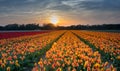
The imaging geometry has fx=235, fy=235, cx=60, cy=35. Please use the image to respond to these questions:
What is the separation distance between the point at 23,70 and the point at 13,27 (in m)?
82.1

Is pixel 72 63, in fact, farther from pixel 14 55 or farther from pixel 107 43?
pixel 107 43

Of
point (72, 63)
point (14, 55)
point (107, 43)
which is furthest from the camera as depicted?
point (107, 43)

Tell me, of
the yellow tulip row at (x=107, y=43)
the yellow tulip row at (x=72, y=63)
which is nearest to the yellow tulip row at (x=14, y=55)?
the yellow tulip row at (x=72, y=63)

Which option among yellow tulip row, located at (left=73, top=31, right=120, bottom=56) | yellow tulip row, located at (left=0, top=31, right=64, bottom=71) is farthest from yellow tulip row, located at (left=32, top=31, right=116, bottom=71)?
yellow tulip row, located at (left=73, top=31, right=120, bottom=56)

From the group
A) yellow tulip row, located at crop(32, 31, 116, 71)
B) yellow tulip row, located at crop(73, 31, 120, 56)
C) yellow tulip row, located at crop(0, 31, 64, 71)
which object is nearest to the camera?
yellow tulip row, located at crop(32, 31, 116, 71)

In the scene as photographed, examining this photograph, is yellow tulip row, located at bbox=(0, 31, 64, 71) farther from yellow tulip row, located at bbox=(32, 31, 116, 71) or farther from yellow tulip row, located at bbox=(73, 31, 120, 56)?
yellow tulip row, located at bbox=(73, 31, 120, 56)

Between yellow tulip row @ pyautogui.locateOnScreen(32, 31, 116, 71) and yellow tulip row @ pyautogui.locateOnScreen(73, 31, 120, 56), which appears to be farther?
yellow tulip row @ pyautogui.locateOnScreen(73, 31, 120, 56)

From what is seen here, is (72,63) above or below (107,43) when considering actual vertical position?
above

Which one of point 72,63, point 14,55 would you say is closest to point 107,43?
point 14,55

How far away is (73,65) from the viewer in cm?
805

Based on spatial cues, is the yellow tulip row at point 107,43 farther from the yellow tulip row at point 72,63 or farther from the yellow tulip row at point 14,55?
the yellow tulip row at point 14,55

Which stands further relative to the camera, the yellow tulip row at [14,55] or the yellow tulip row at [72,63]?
the yellow tulip row at [14,55]

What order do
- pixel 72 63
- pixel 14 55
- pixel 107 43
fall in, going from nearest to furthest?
1. pixel 72 63
2. pixel 14 55
3. pixel 107 43

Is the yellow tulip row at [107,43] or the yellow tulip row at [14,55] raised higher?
the yellow tulip row at [14,55]
